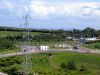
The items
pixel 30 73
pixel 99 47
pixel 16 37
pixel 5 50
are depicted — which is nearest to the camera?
pixel 30 73

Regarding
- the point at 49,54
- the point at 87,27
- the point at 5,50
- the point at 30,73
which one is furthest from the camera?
the point at 87,27

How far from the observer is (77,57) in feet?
218

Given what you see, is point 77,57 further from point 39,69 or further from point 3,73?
point 3,73

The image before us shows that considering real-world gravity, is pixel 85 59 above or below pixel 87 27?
below

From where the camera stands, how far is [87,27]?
149m

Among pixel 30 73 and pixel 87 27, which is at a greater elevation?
pixel 87 27

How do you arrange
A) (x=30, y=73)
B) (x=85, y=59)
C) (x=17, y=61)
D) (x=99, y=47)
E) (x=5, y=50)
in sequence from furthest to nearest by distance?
1. (x=99, y=47)
2. (x=5, y=50)
3. (x=85, y=59)
4. (x=17, y=61)
5. (x=30, y=73)

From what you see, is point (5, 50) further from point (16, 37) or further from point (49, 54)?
point (16, 37)

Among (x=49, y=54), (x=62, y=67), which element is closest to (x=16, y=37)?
(x=49, y=54)

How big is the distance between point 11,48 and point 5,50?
2.94 meters

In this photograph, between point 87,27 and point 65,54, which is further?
point 87,27

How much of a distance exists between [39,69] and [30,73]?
6.85 m

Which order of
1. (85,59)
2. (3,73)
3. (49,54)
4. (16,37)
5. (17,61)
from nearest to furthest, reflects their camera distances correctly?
(3,73) < (17,61) < (85,59) < (49,54) < (16,37)

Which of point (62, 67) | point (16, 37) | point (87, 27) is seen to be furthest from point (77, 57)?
point (87, 27)
